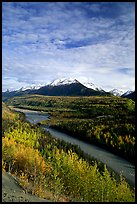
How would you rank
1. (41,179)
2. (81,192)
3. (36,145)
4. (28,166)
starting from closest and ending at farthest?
1. (41,179)
2. (81,192)
3. (28,166)
4. (36,145)

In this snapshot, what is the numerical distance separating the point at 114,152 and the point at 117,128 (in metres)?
4.74

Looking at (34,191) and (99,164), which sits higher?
(34,191)

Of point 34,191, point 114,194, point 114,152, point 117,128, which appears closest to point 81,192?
point 114,194

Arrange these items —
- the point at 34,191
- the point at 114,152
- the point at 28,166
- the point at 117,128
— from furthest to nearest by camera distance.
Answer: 1. the point at 117,128
2. the point at 114,152
3. the point at 28,166
4. the point at 34,191

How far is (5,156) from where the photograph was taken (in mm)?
8602

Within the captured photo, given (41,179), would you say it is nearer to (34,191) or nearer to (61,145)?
(34,191)

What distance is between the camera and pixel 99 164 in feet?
46.3

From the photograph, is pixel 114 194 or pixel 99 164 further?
pixel 99 164

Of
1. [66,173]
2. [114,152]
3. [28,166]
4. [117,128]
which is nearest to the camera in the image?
[28,166]

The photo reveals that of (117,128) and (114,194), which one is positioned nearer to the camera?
(114,194)

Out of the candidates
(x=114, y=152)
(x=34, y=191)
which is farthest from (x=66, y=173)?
(x=114, y=152)

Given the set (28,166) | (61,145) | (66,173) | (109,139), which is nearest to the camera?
(28,166)

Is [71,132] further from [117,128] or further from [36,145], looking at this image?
[36,145]

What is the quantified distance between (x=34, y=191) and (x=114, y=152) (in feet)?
42.4
